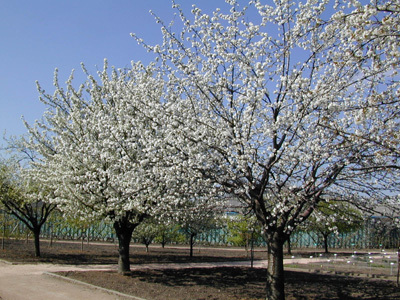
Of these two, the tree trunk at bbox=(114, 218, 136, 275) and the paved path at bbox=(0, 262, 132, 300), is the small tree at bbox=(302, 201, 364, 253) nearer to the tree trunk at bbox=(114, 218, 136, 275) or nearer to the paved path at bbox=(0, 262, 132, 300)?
the paved path at bbox=(0, 262, 132, 300)

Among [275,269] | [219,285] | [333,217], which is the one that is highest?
[333,217]

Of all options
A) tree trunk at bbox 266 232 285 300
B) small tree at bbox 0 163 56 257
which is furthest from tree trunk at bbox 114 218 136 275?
tree trunk at bbox 266 232 285 300

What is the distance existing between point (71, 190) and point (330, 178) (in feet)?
25.0

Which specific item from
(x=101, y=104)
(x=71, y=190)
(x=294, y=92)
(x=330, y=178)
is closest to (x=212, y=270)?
(x=71, y=190)

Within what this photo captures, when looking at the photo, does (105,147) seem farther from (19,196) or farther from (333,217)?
(19,196)

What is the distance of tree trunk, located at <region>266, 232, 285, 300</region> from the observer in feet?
26.8

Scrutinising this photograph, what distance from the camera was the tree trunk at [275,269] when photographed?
816 centimetres

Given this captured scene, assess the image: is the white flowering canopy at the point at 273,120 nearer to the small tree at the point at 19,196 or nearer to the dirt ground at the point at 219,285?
the dirt ground at the point at 219,285

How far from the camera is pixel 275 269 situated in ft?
27.2

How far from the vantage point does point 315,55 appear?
769 cm

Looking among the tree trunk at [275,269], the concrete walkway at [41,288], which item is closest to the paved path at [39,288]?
the concrete walkway at [41,288]

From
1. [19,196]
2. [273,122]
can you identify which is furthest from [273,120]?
[19,196]

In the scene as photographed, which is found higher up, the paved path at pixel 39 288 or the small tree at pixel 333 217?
the small tree at pixel 333 217

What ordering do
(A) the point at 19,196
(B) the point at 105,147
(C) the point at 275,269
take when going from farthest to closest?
(A) the point at 19,196
(B) the point at 105,147
(C) the point at 275,269
